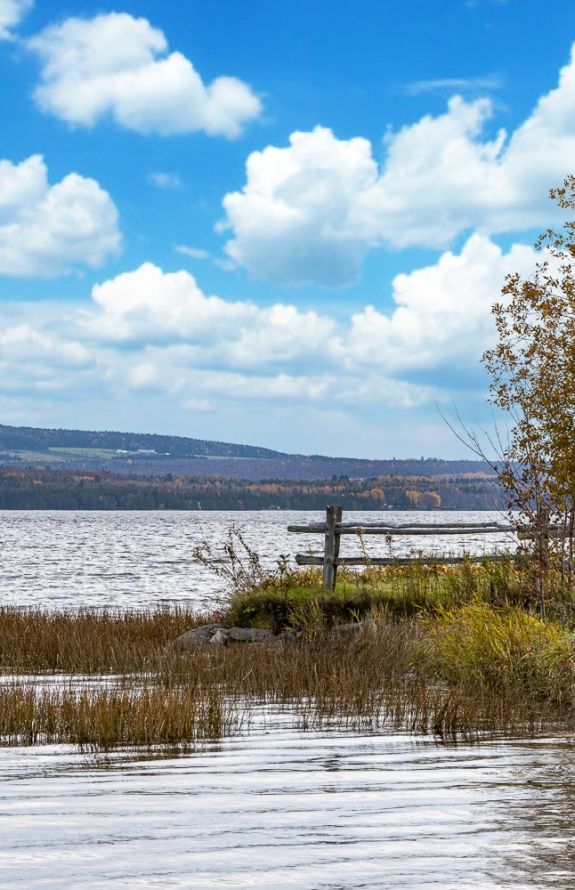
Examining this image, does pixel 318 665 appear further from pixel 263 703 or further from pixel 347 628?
pixel 347 628

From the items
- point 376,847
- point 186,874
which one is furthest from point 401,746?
point 186,874

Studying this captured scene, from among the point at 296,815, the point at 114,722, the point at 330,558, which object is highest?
the point at 330,558

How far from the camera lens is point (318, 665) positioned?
12797 millimetres

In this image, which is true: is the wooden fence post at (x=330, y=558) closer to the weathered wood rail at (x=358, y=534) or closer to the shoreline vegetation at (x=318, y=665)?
the weathered wood rail at (x=358, y=534)

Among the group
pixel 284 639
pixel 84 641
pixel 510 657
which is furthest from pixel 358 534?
pixel 510 657

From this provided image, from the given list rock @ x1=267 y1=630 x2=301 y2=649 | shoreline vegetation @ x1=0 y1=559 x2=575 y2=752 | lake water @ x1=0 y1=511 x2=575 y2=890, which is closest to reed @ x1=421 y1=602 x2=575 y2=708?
shoreline vegetation @ x1=0 y1=559 x2=575 y2=752

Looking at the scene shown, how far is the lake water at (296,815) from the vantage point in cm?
498

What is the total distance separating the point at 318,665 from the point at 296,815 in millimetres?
6608

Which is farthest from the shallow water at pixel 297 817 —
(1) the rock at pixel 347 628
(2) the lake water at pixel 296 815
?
(1) the rock at pixel 347 628

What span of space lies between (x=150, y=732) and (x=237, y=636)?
30.2 ft

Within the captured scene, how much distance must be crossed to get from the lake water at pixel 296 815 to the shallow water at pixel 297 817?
1 centimetres

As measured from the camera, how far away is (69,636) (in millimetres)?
17250

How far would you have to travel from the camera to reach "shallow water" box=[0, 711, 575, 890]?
16.3 feet

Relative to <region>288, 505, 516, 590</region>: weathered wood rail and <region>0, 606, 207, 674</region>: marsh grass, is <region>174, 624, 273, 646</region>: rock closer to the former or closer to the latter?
<region>0, 606, 207, 674</region>: marsh grass
